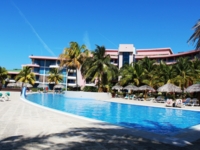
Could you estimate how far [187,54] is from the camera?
174 ft

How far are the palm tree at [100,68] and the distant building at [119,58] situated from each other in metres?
18.0

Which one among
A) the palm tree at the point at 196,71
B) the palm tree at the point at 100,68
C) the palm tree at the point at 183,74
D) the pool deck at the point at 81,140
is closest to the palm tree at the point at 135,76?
the palm tree at the point at 100,68

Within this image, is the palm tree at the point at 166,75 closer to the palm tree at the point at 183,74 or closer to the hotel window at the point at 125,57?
the palm tree at the point at 183,74

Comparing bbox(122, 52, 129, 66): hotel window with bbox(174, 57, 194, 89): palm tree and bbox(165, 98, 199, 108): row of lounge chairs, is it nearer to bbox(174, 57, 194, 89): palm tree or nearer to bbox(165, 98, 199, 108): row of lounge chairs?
bbox(174, 57, 194, 89): palm tree

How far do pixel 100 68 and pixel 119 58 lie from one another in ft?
74.8

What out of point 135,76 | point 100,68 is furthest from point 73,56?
point 135,76

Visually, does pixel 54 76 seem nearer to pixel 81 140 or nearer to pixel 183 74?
pixel 183 74

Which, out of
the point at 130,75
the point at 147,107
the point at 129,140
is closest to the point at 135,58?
the point at 130,75

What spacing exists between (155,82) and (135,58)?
81.7 feet

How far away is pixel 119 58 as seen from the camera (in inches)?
2154

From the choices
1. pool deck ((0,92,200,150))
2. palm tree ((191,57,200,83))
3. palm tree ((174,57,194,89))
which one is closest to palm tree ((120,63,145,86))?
palm tree ((174,57,194,89))

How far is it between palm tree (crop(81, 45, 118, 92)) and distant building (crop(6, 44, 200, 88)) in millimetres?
17954

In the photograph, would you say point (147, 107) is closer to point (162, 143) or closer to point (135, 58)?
point (162, 143)

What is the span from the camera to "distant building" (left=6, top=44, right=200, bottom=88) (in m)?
54.4
